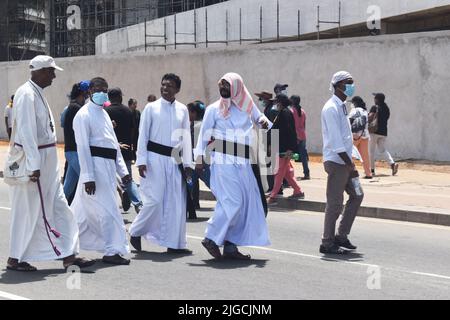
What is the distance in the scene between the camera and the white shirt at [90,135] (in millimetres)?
9188

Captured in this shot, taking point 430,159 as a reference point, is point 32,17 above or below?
above

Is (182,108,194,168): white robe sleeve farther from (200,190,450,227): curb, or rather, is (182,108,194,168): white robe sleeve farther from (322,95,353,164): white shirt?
(200,190,450,227): curb

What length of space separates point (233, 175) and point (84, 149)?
1.56 m

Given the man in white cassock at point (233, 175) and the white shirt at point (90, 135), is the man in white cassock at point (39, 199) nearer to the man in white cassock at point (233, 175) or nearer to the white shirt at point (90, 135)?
the white shirt at point (90, 135)

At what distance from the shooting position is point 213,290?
8016 mm

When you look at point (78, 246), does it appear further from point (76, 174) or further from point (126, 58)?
point (126, 58)

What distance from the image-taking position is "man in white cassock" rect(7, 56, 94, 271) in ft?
27.9

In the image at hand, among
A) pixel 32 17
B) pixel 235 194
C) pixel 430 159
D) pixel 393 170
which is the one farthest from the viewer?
pixel 32 17

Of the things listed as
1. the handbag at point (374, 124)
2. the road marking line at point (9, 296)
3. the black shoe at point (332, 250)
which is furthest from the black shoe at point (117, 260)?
the handbag at point (374, 124)

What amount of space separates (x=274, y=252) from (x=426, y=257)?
5.51 ft

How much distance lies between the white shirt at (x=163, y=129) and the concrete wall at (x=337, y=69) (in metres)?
12.1

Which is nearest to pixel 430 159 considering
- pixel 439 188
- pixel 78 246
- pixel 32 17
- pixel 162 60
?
pixel 439 188
